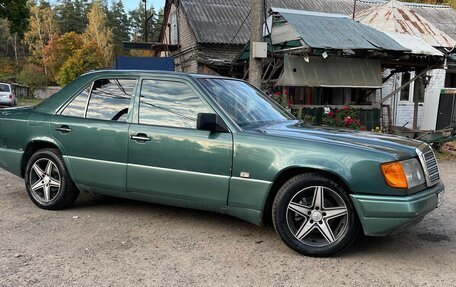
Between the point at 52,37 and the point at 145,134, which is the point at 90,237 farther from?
the point at 52,37

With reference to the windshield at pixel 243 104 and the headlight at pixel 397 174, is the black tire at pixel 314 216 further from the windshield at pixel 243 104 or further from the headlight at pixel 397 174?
the windshield at pixel 243 104

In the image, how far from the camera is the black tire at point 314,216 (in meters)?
3.63

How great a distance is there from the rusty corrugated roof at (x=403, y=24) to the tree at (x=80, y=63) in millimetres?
37814

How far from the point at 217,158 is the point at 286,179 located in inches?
26.0

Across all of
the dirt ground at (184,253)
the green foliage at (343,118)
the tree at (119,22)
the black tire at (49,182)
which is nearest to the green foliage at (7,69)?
the tree at (119,22)

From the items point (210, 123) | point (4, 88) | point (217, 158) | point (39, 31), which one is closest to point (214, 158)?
point (217, 158)

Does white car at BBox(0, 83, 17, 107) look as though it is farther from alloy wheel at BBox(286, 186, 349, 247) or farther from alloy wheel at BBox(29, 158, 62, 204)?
alloy wheel at BBox(286, 186, 349, 247)

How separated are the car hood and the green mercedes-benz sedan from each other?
0.04ft

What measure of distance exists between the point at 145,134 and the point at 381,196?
2.30m

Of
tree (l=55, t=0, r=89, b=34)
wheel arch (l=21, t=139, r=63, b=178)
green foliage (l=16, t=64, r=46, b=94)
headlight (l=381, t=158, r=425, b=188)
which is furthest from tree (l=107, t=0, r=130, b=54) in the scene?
headlight (l=381, t=158, r=425, b=188)

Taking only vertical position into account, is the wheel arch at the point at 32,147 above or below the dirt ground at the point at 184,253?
above

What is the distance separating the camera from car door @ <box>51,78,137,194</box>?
4457 millimetres

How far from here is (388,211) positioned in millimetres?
3422

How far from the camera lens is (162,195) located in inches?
168
